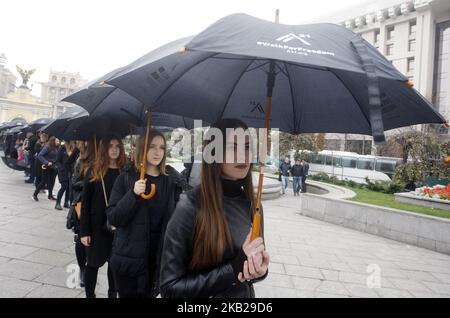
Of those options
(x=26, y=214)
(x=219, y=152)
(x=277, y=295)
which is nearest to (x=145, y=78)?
(x=219, y=152)

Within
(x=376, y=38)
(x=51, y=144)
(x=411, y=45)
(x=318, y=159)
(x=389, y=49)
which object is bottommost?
(x=318, y=159)

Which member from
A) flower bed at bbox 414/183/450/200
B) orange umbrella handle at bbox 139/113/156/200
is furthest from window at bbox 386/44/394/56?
orange umbrella handle at bbox 139/113/156/200

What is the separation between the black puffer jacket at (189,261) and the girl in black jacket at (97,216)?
174 centimetres

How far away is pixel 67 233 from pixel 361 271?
5.12 meters

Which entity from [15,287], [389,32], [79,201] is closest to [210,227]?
[79,201]

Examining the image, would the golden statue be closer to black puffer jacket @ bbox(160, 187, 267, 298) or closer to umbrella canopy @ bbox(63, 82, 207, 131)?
umbrella canopy @ bbox(63, 82, 207, 131)

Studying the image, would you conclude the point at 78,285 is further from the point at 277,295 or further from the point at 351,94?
the point at 351,94

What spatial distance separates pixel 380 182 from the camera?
65.8 feet

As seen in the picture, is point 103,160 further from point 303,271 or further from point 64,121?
point 303,271

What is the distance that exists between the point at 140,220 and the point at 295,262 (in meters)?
3.83

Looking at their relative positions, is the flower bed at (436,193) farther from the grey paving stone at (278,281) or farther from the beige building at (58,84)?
the beige building at (58,84)

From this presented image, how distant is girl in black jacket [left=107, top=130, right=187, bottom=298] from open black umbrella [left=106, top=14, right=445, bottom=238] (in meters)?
0.56

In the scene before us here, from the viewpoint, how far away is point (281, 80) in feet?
9.42

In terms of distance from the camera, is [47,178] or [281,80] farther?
[47,178]
